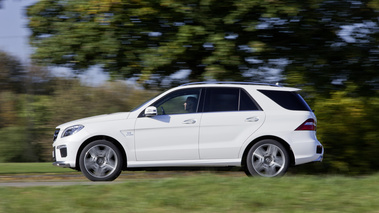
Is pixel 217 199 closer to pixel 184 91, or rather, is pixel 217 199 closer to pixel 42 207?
pixel 42 207

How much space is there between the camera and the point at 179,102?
1037 centimetres

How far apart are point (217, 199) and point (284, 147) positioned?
298cm

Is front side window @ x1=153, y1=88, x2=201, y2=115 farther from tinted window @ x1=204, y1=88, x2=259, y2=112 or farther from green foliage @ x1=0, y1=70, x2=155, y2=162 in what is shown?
green foliage @ x1=0, y1=70, x2=155, y2=162

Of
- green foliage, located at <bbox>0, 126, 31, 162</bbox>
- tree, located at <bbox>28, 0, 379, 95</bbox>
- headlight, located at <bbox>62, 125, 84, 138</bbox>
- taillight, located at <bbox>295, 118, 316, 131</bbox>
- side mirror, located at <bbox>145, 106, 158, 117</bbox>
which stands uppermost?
tree, located at <bbox>28, 0, 379, 95</bbox>

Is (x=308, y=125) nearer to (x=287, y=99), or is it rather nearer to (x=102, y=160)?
(x=287, y=99)

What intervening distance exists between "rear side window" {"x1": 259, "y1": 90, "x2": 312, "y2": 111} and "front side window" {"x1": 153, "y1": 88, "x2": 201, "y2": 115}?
119 cm

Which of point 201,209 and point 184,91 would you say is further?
point 184,91

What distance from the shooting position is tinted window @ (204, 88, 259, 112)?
1031 cm

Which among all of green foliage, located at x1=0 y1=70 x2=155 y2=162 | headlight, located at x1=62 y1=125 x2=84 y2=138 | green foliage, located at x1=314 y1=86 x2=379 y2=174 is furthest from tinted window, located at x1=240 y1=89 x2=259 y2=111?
green foliage, located at x1=0 y1=70 x2=155 y2=162

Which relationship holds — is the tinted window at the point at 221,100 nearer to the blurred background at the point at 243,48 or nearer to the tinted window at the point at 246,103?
the tinted window at the point at 246,103

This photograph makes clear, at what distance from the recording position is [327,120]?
43.7 ft

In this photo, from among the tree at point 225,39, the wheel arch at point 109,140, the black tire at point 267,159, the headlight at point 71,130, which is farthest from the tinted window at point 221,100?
the tree at point 225,39

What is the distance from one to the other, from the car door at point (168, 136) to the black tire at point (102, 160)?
396 mm

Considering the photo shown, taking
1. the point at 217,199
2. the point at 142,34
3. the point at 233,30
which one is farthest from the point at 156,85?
the point at 217,199
